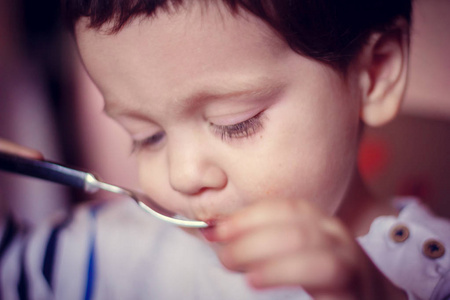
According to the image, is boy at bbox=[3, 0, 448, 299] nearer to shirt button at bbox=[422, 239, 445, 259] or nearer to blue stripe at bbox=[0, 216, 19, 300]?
shirt button at bbox=[422, 239, 445, 259]

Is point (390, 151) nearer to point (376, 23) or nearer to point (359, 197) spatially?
point (359, 197)

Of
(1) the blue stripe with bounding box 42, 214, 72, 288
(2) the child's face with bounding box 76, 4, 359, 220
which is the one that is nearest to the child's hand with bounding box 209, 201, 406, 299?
(2) the child's face with bounding box 76, 4, 359, 220

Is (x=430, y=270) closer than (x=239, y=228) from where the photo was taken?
No

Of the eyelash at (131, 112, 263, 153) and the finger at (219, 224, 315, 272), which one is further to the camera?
the eyelash at (131, 112, 263, 153)

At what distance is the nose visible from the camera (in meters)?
0.34

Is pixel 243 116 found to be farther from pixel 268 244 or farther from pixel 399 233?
pixel 399 233

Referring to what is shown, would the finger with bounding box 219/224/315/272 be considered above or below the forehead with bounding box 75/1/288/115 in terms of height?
below

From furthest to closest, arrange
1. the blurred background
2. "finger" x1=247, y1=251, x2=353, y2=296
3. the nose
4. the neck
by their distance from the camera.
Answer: the blurred background
the neck
the nose
"finger" x1=247, y1=251, x2=353, y2=296

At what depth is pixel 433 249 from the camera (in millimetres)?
417

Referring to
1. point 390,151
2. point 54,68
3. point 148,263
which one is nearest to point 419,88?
point 390,151

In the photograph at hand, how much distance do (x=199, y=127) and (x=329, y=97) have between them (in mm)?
128

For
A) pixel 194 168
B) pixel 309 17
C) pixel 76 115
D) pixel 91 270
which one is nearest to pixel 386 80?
pixel 309 17

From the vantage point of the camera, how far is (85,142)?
814 millimetres

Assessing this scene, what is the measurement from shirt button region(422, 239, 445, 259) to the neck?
0.25 feet
